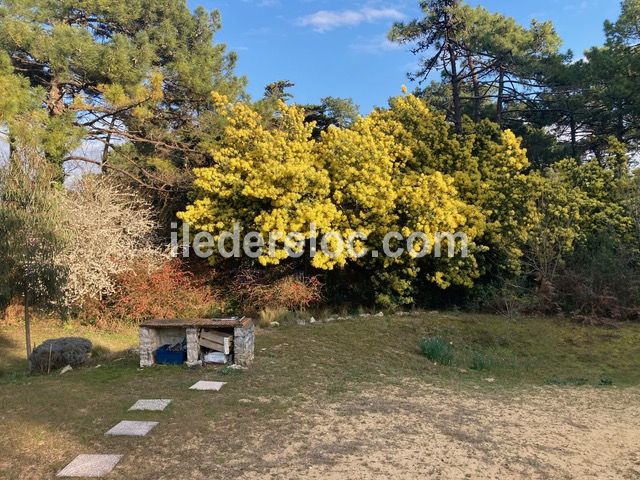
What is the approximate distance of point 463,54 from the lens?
1619 centimetres

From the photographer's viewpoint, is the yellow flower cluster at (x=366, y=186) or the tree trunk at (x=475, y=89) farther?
the tree trunk at (x=475, y=89)

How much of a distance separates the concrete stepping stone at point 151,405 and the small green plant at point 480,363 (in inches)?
197

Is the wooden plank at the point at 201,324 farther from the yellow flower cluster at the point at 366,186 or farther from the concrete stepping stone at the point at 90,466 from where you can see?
the yellow flower cluster at the point at 366,186

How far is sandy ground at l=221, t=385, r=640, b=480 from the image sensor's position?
11.1 feet

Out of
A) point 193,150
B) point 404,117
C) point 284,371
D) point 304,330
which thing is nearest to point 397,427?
point 284,371

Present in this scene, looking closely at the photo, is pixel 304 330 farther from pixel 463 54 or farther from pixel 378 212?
pixel 463 54

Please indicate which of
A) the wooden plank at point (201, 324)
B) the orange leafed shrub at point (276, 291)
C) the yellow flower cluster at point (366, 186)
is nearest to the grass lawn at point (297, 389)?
the wooden plank at point (201, 324)

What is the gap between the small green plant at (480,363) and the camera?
7.71 metres

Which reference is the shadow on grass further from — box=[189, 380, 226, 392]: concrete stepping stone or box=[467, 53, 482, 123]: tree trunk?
box=[467, 53, 482, 123]: tree trunk

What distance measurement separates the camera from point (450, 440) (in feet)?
13.0

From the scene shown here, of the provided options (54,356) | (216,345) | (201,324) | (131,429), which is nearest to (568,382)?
(216,345)

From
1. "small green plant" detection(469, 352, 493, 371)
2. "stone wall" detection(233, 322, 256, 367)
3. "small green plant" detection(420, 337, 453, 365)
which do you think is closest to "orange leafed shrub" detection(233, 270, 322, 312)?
"small green plant" detection(420, 337, 453, 365)

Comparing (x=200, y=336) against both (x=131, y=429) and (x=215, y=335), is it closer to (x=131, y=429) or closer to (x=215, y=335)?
(x=215, y=335)

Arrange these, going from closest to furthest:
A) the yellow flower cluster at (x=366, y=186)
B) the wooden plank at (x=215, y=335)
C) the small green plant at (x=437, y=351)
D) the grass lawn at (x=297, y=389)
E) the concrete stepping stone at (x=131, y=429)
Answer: the grass lawn at (x=297, y=389)
the concrete stepping stone at (x=131, y=429)
the wooden plank at (x=215, y=335)
the small green plant at (x=437, y=351)
the yellow flower cluster at (x=366, y=186)
